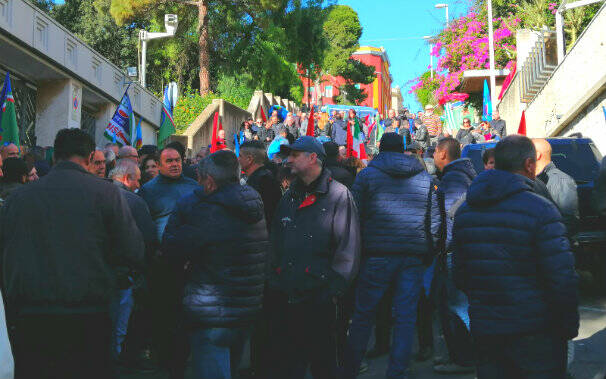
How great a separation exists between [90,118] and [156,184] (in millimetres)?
16044

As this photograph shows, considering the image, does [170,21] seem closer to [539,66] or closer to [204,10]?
[204,10]

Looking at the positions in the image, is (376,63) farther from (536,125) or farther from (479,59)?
(536,125)

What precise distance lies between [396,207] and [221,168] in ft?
5.30

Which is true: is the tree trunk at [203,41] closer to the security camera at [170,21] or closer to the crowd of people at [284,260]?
the security camera at [170,21]

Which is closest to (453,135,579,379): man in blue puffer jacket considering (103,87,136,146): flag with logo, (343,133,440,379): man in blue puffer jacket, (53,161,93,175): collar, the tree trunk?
(343,133,440,379): man in blue puffer jacket

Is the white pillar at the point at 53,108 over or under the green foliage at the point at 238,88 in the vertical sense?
under

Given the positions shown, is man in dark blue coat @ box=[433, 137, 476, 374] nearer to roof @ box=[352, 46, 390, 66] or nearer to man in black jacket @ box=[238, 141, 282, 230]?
man in black jacket @ box=[238, 141, 282, 230]

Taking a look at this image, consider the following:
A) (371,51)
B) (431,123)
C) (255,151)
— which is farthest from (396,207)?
(371,51)

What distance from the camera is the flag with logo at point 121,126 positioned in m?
13.0

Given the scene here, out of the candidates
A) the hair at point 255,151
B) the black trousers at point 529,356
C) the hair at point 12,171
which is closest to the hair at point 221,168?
the hair at point 255,151

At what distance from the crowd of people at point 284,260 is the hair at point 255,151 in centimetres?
1

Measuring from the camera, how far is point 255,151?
6.15 m

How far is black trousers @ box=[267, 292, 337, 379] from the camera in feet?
15.0

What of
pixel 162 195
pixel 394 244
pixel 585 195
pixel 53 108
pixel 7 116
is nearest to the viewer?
pixel 394 244
